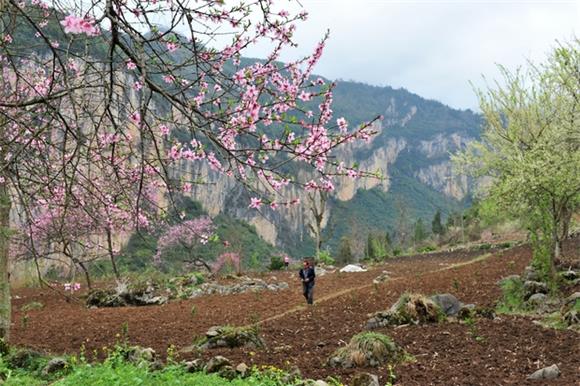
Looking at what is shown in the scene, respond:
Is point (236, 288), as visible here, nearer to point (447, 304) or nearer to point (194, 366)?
point (447, 304)

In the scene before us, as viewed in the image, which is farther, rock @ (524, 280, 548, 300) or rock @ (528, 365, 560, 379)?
rock @ (524, 280, 548, 300)

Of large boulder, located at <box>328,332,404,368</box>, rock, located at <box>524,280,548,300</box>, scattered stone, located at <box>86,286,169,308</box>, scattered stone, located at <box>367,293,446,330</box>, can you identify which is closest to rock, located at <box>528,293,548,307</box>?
rock, located at <box>524,280,548,300</box>

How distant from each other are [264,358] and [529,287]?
6524mm

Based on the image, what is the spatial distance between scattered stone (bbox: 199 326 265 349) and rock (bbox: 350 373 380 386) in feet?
8.80

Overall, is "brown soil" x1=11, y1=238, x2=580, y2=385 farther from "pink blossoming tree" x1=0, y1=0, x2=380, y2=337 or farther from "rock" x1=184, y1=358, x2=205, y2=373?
"pink blossoming tree" x1=0, y1=0, x2=380, y2=337

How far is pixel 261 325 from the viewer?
10422 mm

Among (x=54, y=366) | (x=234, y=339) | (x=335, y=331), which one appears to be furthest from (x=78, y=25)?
(x=335, y=331)

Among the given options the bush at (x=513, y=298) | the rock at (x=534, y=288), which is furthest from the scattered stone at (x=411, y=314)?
A: the rock at (x=534, y=288)

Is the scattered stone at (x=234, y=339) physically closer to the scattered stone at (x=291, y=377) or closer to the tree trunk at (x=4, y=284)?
the scattered stone at (x=291, y=377)

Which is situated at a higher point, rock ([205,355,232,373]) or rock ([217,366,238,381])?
rock ([205,355,232,373])

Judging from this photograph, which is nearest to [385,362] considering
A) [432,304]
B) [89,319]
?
[432,304]

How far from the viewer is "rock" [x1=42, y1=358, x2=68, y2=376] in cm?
667

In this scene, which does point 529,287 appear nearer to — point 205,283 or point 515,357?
point 515,357

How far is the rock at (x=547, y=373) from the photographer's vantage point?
571 centimetres
